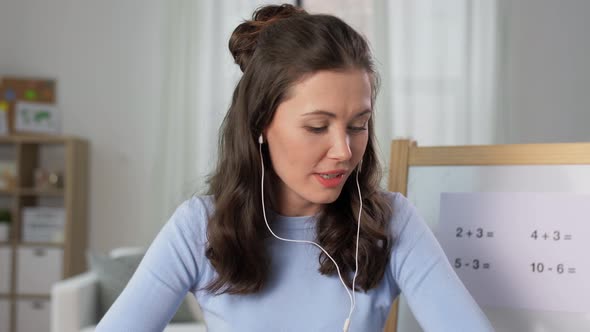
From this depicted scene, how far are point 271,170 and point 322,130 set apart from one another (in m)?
0.20

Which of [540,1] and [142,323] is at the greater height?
[540,1]

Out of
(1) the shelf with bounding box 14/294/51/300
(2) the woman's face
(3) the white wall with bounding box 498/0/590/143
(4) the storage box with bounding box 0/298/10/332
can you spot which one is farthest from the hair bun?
(4) the storage box with bounding box 0/298/10/332

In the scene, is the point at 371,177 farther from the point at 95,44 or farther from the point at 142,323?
the point at 95,44

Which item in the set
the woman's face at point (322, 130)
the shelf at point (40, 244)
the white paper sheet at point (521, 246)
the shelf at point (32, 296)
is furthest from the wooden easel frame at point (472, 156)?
the shelf at point (32, 296)

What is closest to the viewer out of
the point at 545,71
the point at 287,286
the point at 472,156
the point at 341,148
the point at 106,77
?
the point at 341,148

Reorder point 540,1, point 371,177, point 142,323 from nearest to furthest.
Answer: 1. point 142,323
2. point 371,177
3. point 540,1

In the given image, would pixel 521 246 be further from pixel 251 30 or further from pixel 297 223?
pixel 251 30

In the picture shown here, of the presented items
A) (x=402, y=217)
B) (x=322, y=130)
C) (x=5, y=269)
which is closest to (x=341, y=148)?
(x=322, y=130)

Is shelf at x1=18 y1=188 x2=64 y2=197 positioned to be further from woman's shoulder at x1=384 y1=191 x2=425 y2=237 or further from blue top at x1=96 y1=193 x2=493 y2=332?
woman's shoulder at x1=384 y1=191 x2=425 y2=237

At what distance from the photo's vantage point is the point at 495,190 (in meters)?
1.25

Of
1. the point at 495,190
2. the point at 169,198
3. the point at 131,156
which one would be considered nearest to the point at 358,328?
the point at 495,190

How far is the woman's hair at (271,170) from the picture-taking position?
1098mm

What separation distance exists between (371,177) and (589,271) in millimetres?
398

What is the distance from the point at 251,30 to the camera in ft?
3.95
